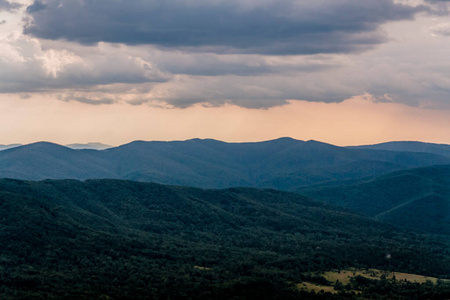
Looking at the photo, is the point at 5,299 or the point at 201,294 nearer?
the point at 5,299

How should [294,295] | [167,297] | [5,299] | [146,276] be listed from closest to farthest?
[5,299]
[167,297]
[294,295]
[146,276]

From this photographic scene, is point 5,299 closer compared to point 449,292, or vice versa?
point 5,299

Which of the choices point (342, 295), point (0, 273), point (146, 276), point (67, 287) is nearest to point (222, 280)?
point (146, 276)

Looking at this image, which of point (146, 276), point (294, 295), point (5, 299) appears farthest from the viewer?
point (146, 276)

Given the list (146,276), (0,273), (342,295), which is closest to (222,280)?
(146,276)

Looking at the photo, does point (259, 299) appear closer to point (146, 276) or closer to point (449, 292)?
point (146, 276)

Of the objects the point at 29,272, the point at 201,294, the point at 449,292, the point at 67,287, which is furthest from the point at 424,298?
the point at 29,272

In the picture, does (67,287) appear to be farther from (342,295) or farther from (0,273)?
(342,295)

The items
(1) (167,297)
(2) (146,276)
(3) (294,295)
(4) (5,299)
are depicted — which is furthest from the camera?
(2) (146,276)

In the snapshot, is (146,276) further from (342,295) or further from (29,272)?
(342,295)
